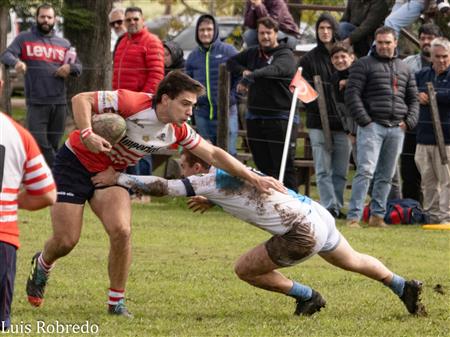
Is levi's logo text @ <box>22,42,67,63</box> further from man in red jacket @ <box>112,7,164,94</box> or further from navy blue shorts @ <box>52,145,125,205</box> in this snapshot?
navy blue shorts @ <box>52,145,125,205</box>

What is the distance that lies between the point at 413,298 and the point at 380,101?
5345 mm

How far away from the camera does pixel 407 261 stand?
11789 mm

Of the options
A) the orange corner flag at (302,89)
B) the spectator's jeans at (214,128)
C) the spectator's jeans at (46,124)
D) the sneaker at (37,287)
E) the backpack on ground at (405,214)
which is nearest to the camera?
the sneaker at (37,287)

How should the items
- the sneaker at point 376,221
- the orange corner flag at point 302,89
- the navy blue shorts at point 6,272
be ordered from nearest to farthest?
the navy blue shorts at point 6,272 < the orange corner flag at point 302,89 < the sneaker at point 376,221

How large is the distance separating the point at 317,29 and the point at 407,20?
1296mm

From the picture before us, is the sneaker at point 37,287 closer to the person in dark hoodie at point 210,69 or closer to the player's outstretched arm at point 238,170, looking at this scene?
the player's outstretched arm at point 238,170

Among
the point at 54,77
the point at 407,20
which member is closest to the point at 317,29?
the point at 407,20

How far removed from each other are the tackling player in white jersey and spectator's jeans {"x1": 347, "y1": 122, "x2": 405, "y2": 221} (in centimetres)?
528

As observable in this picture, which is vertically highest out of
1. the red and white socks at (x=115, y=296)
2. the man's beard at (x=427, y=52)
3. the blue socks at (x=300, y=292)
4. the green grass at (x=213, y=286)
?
the man's beard at (x=427, y=52)

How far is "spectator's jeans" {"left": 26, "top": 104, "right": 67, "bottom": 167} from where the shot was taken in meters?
15.8

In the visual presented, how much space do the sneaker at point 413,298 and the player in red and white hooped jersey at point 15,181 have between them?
3274 mm

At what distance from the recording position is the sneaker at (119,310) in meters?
8.71

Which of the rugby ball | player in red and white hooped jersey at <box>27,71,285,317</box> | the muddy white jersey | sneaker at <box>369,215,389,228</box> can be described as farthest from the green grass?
the rugby ball

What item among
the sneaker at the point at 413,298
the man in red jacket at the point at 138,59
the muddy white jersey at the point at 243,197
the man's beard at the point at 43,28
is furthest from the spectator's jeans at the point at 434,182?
the muddy white jersey at the point at 243,197
